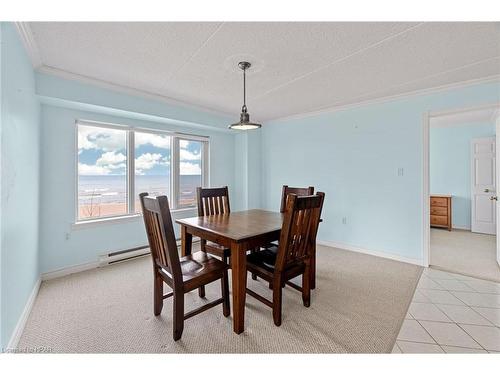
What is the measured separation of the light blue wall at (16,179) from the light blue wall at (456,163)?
6.72 meters

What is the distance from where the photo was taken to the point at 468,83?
266 cm

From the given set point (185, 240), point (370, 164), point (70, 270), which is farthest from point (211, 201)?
point (370, 164)

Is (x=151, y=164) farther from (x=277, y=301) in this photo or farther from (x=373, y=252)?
(x=373, y=252)

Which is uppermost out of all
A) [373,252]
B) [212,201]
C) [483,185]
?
[483,185]

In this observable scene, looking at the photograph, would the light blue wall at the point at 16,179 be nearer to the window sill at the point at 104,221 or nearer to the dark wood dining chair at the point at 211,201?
the window sill at the point at 104,221

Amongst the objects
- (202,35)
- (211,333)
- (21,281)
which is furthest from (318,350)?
(202,35)

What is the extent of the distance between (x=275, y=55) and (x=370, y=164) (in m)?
2.24

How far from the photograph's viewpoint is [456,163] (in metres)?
4.93

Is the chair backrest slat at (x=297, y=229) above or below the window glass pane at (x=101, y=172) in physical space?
below

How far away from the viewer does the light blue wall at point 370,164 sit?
3.02 m


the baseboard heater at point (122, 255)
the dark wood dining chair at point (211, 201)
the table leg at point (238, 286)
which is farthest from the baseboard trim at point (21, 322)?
the dark wood dining chair at point (211, 201)

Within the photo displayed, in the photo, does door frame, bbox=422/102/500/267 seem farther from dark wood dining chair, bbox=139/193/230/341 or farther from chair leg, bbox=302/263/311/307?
dark wood dining chair, bbox=139/193/230/341
